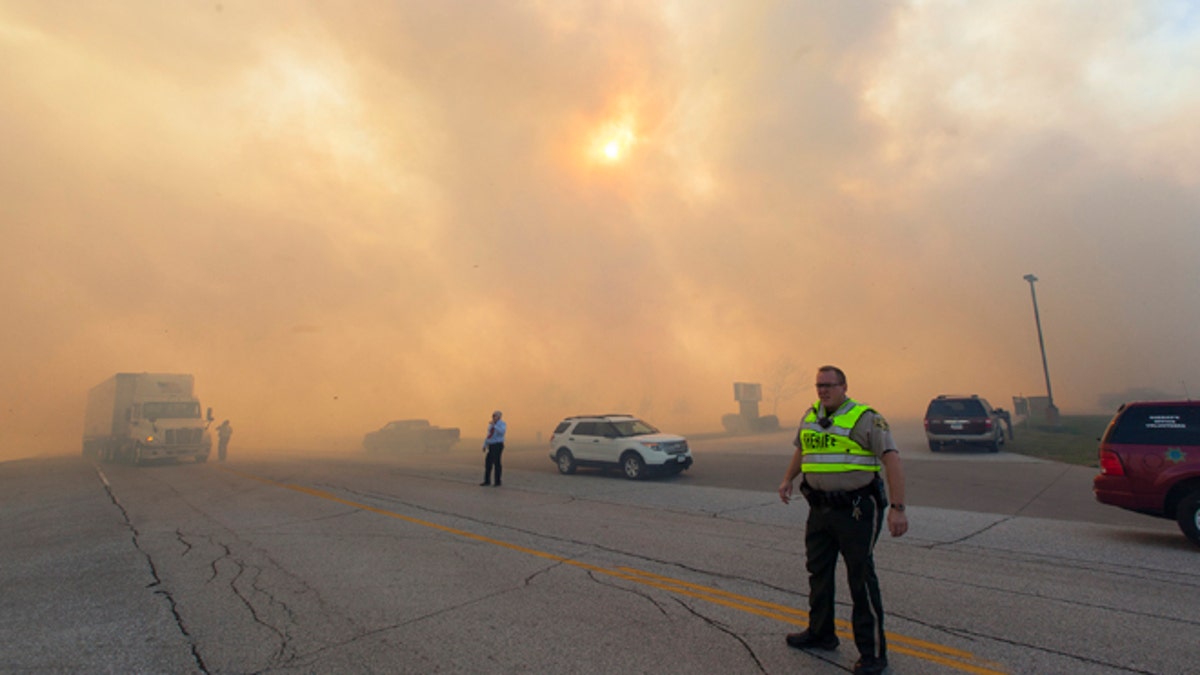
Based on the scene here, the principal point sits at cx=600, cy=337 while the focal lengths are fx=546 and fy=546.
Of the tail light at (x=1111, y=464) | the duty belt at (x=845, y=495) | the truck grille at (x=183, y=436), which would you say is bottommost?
the tail light at (x=1111, y=464)

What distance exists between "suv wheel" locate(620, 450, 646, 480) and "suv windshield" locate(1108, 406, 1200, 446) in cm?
915

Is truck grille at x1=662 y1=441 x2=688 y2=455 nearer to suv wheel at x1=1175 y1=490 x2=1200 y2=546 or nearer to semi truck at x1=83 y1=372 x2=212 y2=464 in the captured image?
suv wheel at x1=1175 y1=490 x2=1200 y2=546

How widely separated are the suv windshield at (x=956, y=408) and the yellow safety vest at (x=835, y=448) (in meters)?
18.7

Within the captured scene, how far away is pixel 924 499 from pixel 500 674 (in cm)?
977

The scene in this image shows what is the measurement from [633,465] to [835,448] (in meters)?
11.0

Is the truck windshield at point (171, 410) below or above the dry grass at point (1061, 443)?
above

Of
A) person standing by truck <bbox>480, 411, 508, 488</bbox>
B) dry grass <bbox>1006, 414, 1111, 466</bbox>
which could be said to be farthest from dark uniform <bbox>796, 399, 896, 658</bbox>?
dry grass <bbox>1006, 414, 1111, 466</bbox>

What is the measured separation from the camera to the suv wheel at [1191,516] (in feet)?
21.3

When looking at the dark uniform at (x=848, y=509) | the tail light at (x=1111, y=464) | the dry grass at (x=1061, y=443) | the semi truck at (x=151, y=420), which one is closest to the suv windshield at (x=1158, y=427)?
the tail light at (x=1111, y=464)

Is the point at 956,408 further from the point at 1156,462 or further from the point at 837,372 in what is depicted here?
the point at 837,372

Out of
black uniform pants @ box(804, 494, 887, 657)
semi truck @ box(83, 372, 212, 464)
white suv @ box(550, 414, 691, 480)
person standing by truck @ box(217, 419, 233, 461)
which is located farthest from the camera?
person standing by truck @ box(217, 419, 233, 461)

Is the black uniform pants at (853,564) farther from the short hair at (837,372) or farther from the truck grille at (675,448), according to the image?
the truck grille at (675,448)

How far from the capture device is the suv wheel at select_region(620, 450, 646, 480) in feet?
46.4

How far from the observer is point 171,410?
2281cm
